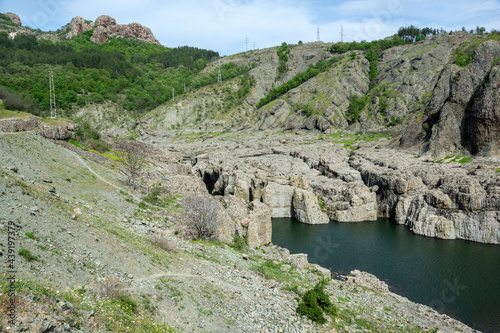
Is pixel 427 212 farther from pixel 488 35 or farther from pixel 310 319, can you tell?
pixel 488 35

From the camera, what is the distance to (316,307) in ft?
65.0

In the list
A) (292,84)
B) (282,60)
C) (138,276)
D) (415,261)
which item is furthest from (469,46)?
(138,276)

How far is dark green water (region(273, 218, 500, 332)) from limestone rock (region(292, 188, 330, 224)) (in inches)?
60.6

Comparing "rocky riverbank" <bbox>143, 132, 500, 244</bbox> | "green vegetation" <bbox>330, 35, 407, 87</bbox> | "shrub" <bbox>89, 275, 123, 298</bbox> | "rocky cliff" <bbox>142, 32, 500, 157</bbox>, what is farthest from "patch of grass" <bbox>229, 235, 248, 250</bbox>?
"green vegetation" <bbox>330, 35, 407, 87</bbox>

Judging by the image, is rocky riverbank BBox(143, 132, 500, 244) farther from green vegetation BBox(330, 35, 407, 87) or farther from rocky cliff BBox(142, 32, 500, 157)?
green vegetation BBox(330, 35, 407, 87)

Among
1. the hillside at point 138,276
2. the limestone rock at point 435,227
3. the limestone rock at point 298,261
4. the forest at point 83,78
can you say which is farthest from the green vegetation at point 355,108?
the limestone rock at point 298,261

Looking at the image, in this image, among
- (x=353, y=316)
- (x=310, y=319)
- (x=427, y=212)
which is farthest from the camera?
(x=427, y=212)

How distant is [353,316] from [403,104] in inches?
4612

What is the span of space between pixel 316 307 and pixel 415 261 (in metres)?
27.3

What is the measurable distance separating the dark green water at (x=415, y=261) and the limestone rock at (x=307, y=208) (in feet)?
5.05

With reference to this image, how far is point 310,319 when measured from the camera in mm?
19250

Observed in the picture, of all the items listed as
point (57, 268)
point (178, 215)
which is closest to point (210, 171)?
point (178, 215)

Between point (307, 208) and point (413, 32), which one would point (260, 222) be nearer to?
point (307, 208)

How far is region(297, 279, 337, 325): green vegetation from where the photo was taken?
63.8 ft
